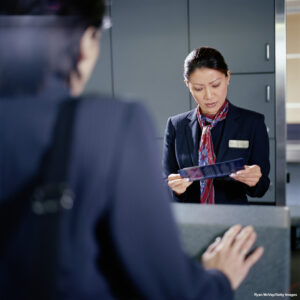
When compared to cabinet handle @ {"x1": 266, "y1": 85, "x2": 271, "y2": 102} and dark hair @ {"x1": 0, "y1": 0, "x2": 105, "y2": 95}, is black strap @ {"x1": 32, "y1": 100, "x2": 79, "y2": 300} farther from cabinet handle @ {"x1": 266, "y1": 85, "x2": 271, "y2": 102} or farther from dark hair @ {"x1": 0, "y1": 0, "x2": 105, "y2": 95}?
cabinet handle @ {"x1": 266, "y1": 85, "x2": 271, "y2": 102}

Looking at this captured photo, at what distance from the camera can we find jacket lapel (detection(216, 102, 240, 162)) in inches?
74.7

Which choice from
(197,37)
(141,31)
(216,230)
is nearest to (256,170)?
(216,230)

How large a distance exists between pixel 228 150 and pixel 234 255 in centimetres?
123

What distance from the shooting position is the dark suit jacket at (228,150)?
6.09 feet

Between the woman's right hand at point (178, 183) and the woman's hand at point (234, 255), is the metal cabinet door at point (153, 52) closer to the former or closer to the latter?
the woman's right hand at point (178, 183)

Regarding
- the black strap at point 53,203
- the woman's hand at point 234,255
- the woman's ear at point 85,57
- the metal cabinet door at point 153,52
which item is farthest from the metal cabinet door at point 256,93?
the black strap at point 53,203

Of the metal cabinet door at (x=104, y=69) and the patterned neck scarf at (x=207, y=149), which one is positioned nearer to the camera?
the patterned neck scarf at (x=207, y=149)

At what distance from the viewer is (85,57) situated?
0.50m

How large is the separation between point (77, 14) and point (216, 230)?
1.94 ft

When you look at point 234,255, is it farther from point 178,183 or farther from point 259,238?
point 178,183

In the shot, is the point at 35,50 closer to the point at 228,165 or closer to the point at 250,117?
the point at 228,165

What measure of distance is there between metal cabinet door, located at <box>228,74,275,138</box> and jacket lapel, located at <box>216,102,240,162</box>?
1.43m

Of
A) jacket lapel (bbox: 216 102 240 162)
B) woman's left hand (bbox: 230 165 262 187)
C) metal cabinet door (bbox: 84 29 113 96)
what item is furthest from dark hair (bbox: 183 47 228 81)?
metal cabinet door (bbox: 84 29 113 96)

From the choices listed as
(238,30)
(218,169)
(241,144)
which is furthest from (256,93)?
(218,169)
